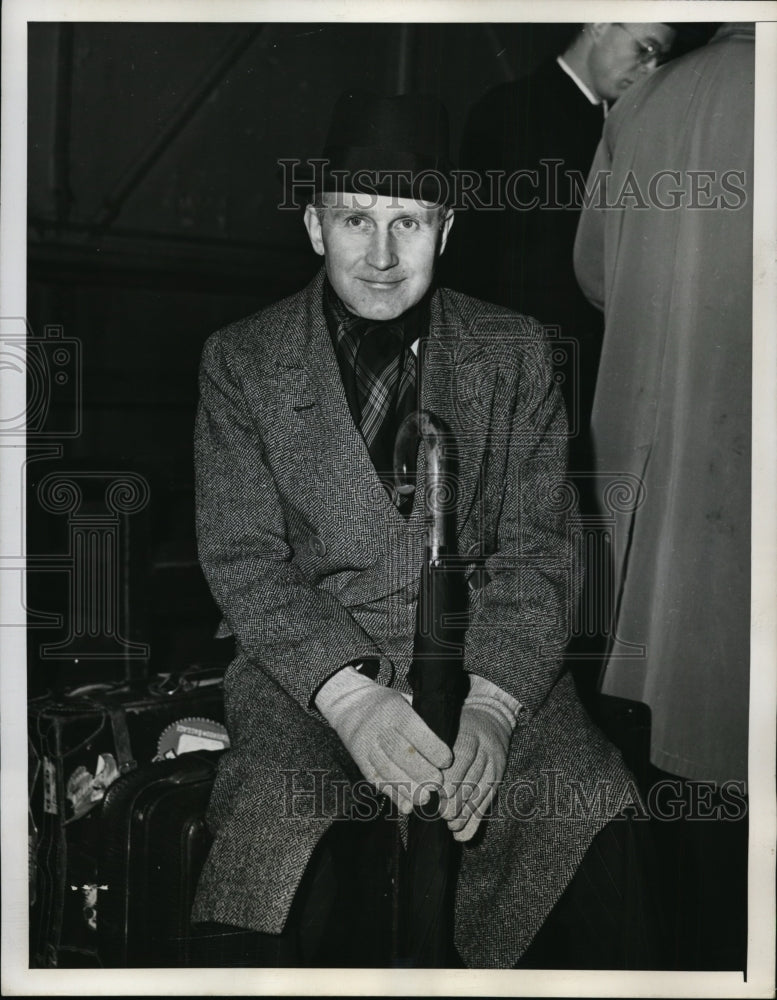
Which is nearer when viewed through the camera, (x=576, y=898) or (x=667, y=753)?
(x=576, y=898)

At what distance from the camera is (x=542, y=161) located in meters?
1.40

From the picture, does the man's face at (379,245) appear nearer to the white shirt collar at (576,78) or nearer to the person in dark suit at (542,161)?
the person in dark suit at (542,161)

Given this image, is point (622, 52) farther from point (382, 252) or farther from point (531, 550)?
point (531, 550)

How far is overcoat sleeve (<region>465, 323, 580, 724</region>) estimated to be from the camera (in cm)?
138

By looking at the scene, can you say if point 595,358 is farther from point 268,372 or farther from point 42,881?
point 42,881

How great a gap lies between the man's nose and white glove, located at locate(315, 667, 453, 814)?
0.58m

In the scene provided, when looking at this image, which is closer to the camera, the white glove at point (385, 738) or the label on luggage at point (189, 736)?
the white glove at point (385, 738)

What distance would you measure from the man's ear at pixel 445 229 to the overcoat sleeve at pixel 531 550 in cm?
18

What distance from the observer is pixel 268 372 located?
1.40 metres

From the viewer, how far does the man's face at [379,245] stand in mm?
1372

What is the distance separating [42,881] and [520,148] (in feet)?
4.22

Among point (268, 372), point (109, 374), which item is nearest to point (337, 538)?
point (268, 372)

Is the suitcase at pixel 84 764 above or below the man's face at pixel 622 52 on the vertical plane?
below

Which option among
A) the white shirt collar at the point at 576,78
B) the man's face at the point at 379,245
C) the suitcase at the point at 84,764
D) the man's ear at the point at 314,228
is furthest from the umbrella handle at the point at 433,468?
the white shirt collar at the point at 576,78
